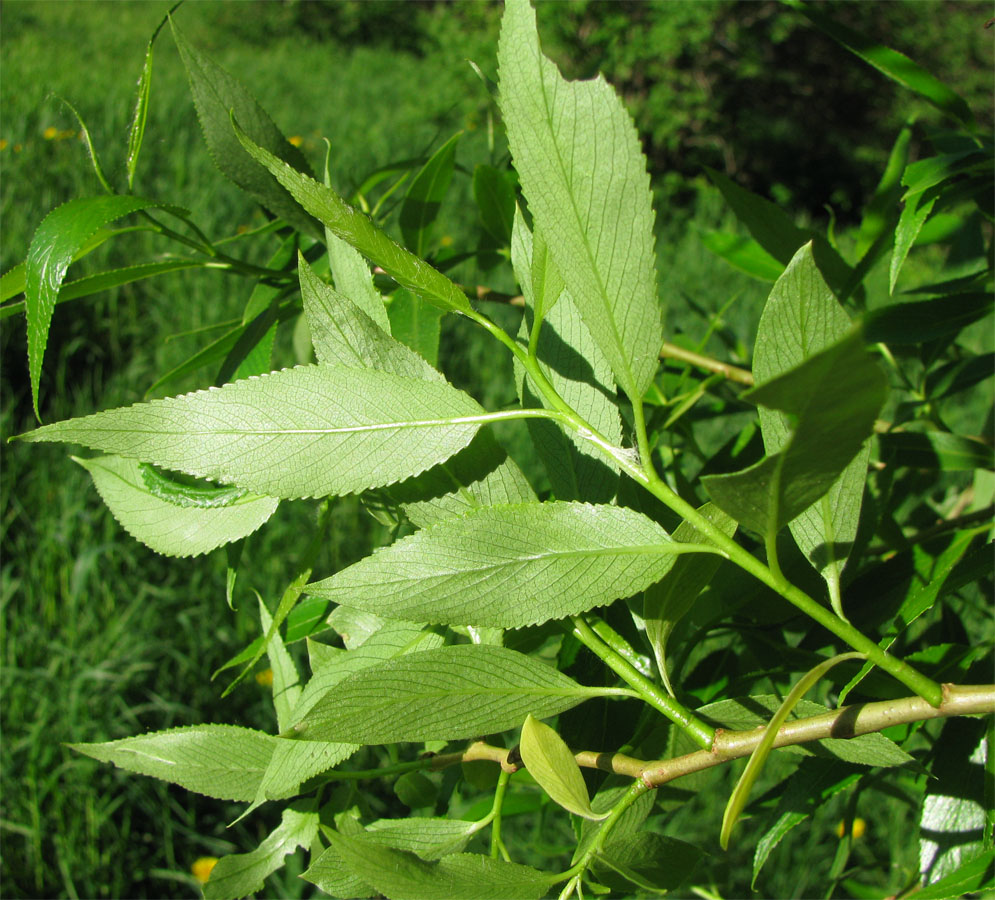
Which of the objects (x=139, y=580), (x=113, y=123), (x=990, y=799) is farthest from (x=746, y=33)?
(x=990, y=799)

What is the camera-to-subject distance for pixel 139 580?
2256 mm

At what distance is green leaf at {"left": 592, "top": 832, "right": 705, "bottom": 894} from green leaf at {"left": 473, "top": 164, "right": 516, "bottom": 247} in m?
0.44

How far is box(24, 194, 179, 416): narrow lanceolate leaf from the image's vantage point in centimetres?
46

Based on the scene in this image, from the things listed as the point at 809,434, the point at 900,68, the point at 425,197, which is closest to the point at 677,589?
the point at 809,434

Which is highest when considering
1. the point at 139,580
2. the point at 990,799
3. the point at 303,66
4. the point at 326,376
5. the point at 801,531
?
the point at 303,66

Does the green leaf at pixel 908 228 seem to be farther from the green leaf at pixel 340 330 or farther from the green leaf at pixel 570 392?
the green leaf at pixel 340 330

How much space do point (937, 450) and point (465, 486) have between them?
0.48m

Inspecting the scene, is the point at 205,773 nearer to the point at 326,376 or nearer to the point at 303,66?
the point at 326,376

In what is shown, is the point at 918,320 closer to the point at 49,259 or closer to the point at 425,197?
the point at 425,197

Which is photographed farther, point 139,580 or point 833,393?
point 139,580

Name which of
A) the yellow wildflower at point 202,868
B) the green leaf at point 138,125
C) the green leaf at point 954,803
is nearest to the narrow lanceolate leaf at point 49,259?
the green leaf at point 138,125

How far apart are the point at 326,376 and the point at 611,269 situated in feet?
0.45

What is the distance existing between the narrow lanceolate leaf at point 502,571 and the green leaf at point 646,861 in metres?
0.13

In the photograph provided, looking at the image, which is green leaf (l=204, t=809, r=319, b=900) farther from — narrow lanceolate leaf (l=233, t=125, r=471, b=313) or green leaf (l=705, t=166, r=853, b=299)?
green leaf (l=705, t=166, r=853, b=299)
